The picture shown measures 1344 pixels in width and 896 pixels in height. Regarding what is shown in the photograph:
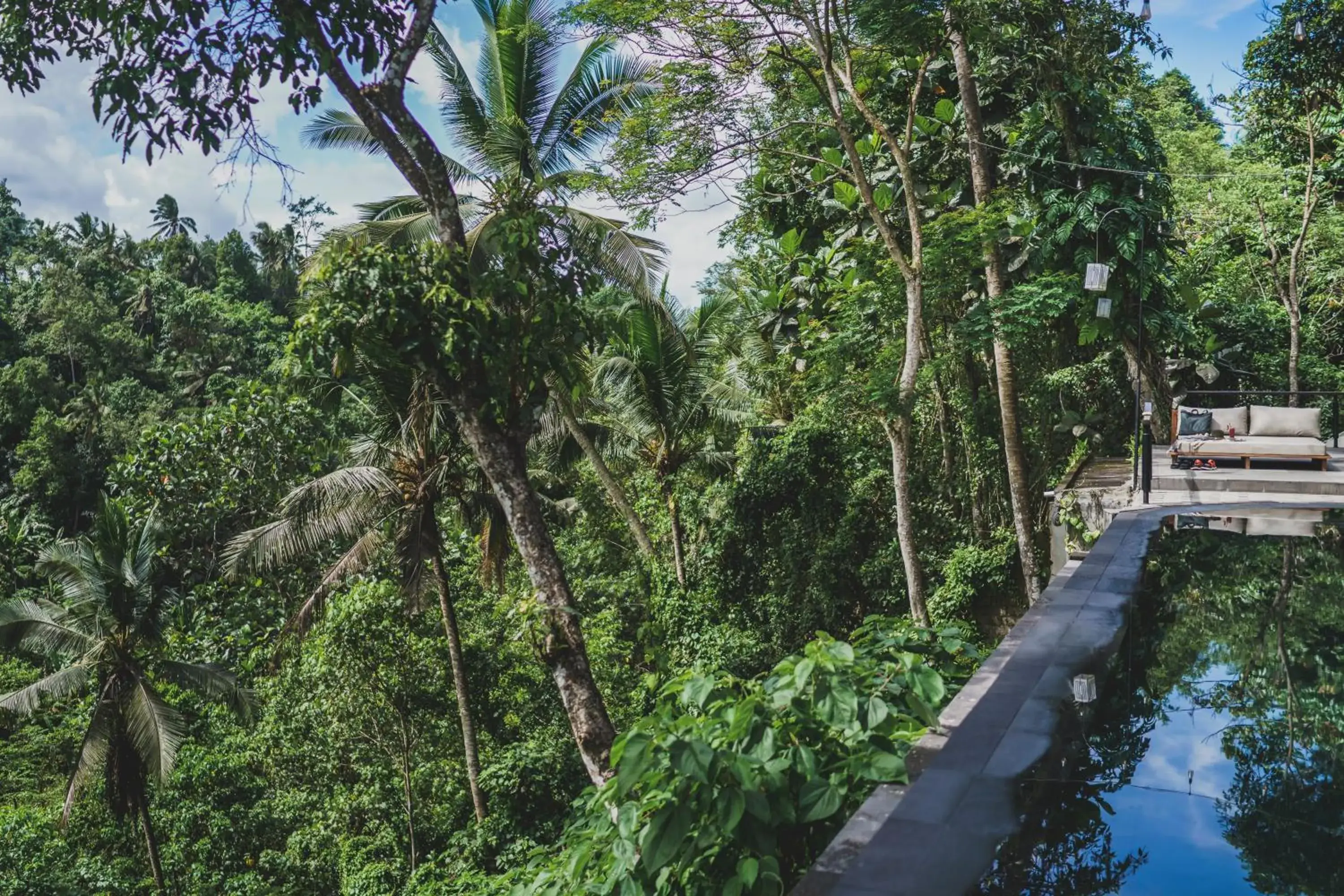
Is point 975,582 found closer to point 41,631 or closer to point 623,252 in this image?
point 623,252

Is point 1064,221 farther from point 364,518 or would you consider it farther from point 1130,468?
point 364,518

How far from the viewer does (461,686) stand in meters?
11.1

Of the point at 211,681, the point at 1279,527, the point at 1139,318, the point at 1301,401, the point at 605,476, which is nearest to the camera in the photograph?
the point at 1279,527

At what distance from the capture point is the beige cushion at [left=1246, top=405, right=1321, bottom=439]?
1016cm

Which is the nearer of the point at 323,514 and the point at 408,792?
the point at 323,514

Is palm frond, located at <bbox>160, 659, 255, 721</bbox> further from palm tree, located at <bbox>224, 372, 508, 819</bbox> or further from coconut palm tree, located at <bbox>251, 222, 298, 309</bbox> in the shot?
coconut palm tree, located at <bbox>251, 222, 298, 309</bbox>

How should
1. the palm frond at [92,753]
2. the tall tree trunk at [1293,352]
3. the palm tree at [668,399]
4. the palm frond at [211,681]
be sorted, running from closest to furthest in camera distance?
the palm frond at [92,753] < the palm frond at [211,681] < the tall tree trunk at [1293,352] < the palm tree at [668,399]

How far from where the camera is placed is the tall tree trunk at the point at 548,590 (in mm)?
7035

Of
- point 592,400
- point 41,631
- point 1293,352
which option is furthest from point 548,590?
point 1293,352

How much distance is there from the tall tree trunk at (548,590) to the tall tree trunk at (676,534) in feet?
25.8

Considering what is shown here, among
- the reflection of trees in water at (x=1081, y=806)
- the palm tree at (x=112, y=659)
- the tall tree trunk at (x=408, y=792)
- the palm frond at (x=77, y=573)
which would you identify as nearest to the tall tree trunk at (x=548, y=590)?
the reflection of trees in water at (x=1081, y=806)

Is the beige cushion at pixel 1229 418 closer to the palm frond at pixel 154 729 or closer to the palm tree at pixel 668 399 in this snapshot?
the palm tree at pixel 668 399

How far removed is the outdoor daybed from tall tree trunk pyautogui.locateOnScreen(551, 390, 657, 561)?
24.1 feet

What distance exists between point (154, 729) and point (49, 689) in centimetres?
149
